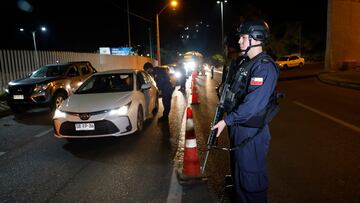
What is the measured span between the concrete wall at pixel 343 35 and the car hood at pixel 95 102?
25.2 meters

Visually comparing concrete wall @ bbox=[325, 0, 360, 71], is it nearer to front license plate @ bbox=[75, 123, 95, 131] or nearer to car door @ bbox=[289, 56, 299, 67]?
car door @ bbox=[289, 56, 299, 67]

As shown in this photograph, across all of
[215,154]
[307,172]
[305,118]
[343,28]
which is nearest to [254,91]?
[307,172]

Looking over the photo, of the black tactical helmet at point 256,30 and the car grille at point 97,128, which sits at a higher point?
the black tactical helmet at point 256,30

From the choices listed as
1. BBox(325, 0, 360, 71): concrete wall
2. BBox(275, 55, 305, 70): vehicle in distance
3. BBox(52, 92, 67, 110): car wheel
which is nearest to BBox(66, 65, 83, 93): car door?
BBox(52, 92, 67, 110): car wheel

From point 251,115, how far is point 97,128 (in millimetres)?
4426

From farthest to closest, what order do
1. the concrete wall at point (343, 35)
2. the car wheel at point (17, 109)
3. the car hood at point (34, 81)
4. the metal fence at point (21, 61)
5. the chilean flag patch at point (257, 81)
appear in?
the concrete wall at point (343, 35)
the metal fence at point (21, 61)
the car wheel at point (17, 109)
the car hood at point (34, 81)
the chilean flag patch at point (257, 81)

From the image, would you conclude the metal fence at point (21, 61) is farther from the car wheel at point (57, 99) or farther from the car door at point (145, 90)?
the car door at point (145, 90)

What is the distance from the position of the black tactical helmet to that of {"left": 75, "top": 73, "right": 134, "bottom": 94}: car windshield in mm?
5369

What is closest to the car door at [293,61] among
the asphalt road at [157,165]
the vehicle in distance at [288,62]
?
the vehicle in distance at [288,62]

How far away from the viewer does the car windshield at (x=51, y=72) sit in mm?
12867

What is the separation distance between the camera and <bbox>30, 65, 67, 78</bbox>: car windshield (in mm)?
12867

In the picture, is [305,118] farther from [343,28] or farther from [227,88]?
[343,28]

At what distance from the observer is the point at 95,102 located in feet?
23.7

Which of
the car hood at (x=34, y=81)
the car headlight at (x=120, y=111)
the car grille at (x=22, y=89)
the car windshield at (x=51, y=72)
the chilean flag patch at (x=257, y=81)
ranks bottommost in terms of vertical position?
the car headlight at (x=120, y=111)
